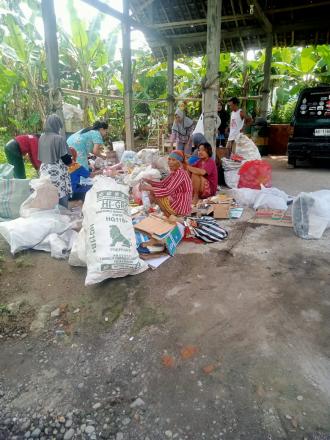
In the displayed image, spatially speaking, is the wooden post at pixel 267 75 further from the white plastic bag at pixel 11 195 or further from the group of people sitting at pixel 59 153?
the white plastic bag at pixel 11 195

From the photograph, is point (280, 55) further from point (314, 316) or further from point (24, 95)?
point (314, 316)

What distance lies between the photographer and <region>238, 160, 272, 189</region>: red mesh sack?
5.06 metres

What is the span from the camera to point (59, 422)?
5.19 ft

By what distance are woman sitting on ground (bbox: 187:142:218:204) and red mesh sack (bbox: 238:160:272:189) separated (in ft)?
2.22

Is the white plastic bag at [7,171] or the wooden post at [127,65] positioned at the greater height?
the wooden post at [127,65]

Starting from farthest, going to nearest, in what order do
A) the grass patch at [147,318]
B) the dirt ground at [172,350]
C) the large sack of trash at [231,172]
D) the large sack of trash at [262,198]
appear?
the large sack of trash at [231,172] < the large sack of trash at [262,198] < the grass patch at [147,318] < the dirt ground at [172,350]

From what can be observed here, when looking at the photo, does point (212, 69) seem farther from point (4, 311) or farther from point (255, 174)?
point (4, 311)

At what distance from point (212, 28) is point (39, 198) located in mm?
3534

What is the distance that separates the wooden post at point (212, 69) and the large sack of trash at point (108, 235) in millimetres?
2632

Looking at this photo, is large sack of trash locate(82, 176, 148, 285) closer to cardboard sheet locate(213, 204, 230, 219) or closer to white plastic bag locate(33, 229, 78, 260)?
white plastic bag locate(33, 229, 78, 260)

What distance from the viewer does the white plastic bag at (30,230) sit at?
323 cm

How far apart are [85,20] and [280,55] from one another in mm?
→ 6744

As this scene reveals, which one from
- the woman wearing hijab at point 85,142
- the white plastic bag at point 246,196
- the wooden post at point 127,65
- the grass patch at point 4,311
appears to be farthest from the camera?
the wooden post at point 127,65

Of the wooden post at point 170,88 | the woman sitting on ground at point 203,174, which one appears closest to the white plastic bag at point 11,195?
the woman sitting on ground at point 203,174
